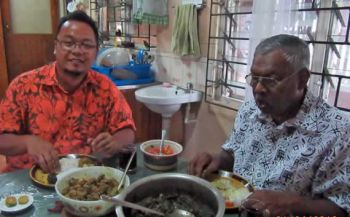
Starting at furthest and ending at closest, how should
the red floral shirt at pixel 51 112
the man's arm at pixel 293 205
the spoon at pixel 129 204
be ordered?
the red floral shirt at pixel 51 112 < the man's arm at pixel 293 205 < the spoon at pixel 129 204

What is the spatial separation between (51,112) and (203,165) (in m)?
0.78

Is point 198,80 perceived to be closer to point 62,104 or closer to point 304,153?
point 62,104

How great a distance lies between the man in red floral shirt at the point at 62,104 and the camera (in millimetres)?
1356

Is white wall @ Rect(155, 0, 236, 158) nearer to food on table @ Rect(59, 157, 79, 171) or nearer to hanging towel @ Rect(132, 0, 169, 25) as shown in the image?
hanging towel @ Rect(132, 0, 169, 25)

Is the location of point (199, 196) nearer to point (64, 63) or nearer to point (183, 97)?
point (64, 63)

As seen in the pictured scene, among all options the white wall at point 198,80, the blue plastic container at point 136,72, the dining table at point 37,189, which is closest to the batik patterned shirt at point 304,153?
the dining table at point 37,189

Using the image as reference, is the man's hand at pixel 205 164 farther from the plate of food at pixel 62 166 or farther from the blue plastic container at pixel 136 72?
the blue plastic container at pixel 136 72

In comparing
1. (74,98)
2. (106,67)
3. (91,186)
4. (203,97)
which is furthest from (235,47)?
(91,186)

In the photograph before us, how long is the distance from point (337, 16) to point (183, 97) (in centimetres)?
128

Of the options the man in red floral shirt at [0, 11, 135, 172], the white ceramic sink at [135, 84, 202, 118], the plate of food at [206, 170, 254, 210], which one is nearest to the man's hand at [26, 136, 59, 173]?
the man in red floral shirt at [0, 11, 135, 172]

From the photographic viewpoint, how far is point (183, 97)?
8.29ft

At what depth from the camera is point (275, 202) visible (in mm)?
874

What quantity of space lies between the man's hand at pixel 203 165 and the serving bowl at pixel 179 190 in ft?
0.78

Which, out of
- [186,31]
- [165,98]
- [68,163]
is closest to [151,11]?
[186,31]
